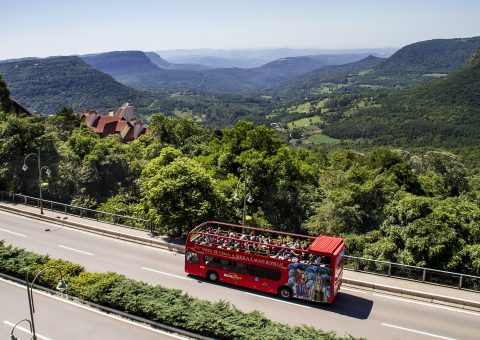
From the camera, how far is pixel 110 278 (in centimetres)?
2369

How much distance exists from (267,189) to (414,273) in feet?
51.4

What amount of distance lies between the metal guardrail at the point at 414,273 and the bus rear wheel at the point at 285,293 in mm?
5390

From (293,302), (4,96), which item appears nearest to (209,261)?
(293,302)

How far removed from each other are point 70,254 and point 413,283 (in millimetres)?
22194

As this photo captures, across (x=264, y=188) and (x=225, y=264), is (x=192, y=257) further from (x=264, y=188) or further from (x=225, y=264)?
(x=264, y=188)

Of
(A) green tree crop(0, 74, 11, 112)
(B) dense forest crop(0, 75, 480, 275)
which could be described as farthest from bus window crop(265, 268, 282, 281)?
(A) green tree crop(0, 74, 11, 112)

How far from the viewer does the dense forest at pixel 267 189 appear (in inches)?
1040

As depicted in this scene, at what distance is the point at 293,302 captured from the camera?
23.7 m

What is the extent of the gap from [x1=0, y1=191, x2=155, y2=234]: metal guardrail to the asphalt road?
2.54m

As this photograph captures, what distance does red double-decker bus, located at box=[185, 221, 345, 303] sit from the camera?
22766 millimetres

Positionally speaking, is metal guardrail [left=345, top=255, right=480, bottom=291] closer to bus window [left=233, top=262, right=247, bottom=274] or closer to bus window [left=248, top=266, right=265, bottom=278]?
bus window [left=248, top=266, right=265, bottom=278]

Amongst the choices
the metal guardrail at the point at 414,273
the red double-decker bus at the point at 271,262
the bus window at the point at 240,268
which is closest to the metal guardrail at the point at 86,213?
the red double-decker bus at the point at 271,262

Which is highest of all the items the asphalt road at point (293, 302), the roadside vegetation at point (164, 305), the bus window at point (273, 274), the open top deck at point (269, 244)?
the open top deck at point (269, 244)

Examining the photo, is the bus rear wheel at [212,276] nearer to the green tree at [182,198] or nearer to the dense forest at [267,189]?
the green tree at [182,198]
